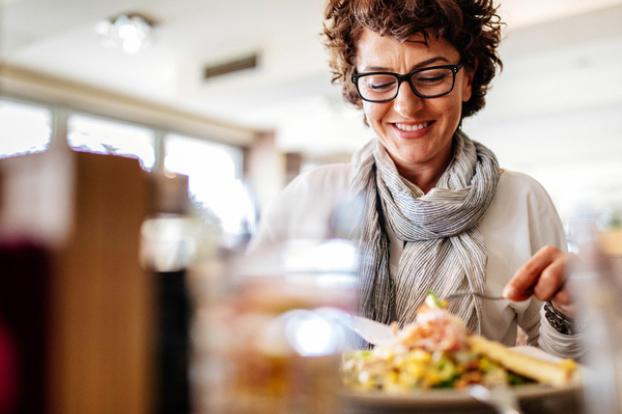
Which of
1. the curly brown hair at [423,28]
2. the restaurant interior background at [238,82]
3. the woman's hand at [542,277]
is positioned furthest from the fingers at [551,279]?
the restaurant interior background at [238,82]

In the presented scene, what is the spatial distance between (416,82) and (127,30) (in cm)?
360

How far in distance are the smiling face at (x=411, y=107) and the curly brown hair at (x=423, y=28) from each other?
0.02 metres

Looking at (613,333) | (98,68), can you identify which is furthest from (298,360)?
(98,68)

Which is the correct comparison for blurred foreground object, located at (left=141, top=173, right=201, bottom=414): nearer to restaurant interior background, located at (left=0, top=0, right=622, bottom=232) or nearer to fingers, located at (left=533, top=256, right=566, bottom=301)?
fingers, located at (left=533, top=256, right=566, bottom=301)

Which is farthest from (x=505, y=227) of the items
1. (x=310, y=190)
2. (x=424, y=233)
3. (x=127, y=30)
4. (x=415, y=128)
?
(x=127, y=30)

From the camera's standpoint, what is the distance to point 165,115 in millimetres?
6355

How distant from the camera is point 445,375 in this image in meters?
0.52

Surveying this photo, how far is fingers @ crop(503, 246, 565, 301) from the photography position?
2.14ft

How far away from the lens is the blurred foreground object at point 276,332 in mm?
330

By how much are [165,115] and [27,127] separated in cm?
144

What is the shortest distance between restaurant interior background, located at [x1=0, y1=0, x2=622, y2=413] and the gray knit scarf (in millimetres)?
1221

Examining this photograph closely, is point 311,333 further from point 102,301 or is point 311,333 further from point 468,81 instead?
point 468,81

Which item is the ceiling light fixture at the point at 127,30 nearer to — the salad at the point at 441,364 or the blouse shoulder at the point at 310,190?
the blouse shoulder at the point at 310,190

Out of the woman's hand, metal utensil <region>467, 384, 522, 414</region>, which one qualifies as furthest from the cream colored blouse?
metal utensil <region>467, 384, 522, 414</region>
